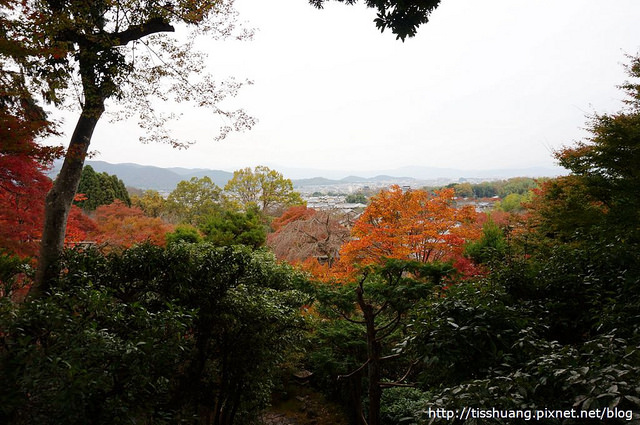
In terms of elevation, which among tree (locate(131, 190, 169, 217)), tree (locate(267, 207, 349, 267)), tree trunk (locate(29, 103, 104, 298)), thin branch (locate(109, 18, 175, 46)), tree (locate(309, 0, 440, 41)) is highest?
thin branch (locate(109, 18, 175, 46))

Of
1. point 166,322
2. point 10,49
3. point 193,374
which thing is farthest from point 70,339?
point 10,49

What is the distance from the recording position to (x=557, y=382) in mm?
1710

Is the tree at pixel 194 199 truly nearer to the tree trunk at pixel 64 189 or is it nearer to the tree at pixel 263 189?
the tree at pixel 263 189

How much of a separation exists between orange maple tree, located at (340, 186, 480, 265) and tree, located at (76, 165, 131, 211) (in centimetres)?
1555

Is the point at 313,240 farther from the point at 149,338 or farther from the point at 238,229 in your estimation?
the point at 149,338

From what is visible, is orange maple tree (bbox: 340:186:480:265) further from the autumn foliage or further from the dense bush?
the autumn foliage

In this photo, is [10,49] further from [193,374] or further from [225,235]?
[225,235]

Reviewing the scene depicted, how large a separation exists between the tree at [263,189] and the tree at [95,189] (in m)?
7.64

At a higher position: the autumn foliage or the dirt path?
the autumn foliage

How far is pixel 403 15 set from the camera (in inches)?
144

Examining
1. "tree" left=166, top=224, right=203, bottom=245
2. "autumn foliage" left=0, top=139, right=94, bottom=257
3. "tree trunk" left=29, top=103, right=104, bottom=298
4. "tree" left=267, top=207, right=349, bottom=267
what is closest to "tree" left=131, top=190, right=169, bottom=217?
"tree" left=166, top=224, right=203, bottom=245

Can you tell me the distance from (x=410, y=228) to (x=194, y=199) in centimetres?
1868

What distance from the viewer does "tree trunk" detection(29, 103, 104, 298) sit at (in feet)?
13.9

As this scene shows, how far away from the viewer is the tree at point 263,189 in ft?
78.9
